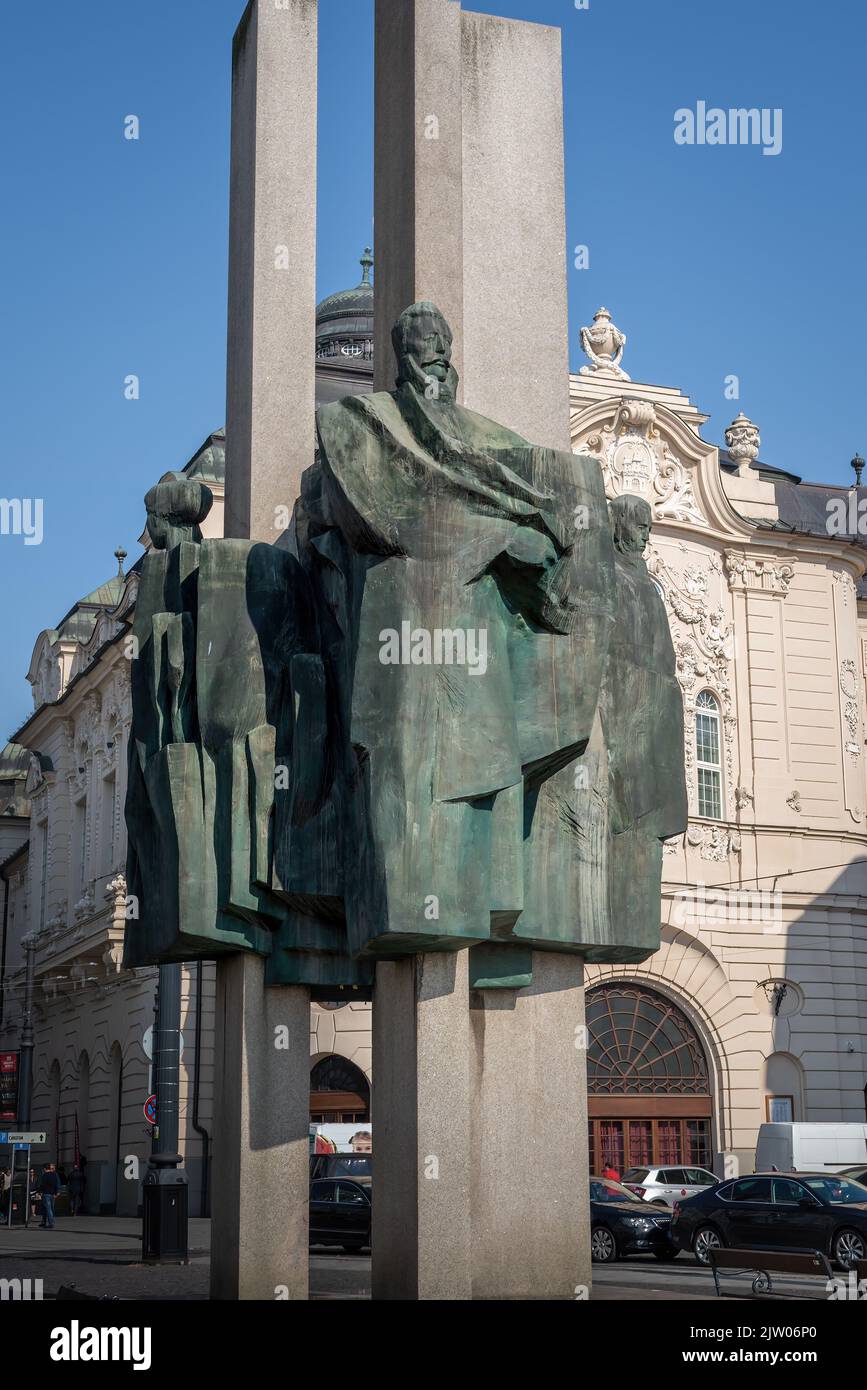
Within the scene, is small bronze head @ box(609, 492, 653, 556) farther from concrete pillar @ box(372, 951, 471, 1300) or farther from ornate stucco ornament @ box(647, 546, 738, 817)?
ornate stucco ornament @ box(647, 546, 738, 817)

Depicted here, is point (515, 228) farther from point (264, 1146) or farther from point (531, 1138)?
point (264, 1146)

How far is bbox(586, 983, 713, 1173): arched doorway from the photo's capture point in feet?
130

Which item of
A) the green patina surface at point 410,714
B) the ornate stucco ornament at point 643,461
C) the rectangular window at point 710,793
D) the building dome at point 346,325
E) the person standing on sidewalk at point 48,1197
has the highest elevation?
the building dome at point 346,325

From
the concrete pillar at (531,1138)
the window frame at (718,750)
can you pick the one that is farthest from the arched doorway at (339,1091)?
the concrete pillar at (531,1138)

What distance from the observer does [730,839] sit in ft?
138

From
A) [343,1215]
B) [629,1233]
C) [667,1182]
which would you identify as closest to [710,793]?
[667,1182]

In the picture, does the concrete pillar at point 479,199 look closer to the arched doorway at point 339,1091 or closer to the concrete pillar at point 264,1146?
the concrete pillar at point 264,1146

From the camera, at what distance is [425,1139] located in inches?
368

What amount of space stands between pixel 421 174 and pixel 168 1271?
337 inches

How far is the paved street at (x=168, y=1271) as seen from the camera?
11.6m

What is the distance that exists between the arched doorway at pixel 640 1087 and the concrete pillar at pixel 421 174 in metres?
29.7

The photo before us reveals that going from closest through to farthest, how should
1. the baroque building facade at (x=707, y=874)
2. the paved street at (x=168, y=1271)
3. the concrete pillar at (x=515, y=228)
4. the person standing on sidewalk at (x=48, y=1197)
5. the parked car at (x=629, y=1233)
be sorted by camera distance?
the concrete pillar at (x=515, y=228), the paved street at (x=168, y=1271), the parked car at (x=629, y=1233), the person standing on sidewalk at (x=48, y=1197), the baroque building facade at (x=707, y=874)

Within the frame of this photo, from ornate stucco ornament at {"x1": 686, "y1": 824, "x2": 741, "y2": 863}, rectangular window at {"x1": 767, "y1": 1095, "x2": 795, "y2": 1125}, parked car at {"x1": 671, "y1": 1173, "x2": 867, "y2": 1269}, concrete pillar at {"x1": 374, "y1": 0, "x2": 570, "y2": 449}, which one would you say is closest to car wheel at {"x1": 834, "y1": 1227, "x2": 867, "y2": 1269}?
parked car at {"x1": 671, "y1": 1173, "x2": 867, "y2": 1269}

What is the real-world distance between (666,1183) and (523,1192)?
77.5 ft
